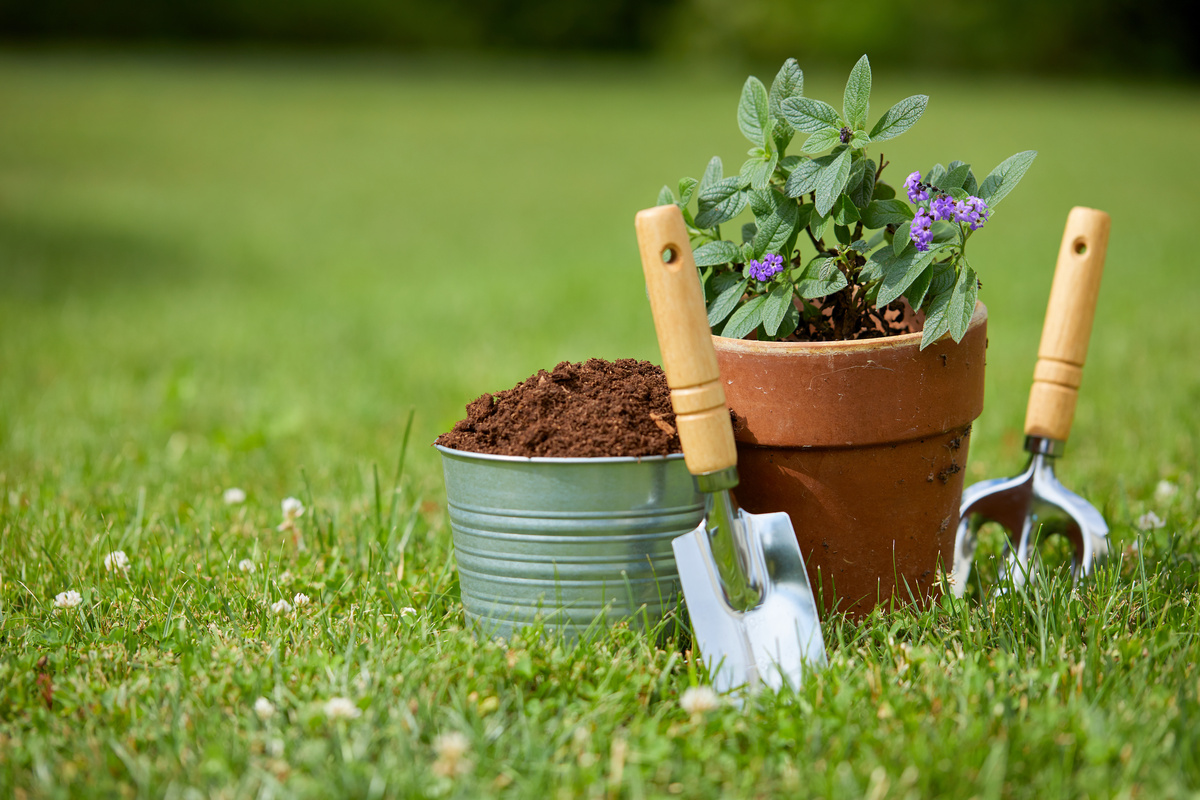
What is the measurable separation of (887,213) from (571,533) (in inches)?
28.8

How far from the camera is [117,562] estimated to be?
1.93 metres

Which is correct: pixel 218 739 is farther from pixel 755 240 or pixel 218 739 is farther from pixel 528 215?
pixel 528 215

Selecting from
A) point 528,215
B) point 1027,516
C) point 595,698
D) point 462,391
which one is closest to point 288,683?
point 595,698

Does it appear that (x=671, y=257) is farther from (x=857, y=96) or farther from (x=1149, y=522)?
(x=1149, y=522)

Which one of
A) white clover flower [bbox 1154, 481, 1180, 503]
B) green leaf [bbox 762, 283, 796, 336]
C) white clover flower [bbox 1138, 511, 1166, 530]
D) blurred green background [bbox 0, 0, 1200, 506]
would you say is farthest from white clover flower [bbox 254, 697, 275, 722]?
white clover flower [bbox 1154, 481, 1180, 503]

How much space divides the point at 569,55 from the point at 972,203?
31923mm

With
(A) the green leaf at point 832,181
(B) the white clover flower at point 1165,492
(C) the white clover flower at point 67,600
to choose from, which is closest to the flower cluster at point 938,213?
(A) the green leaf at point 832,181

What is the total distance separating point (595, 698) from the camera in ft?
4.77

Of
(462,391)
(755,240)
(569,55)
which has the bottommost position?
(462,391)

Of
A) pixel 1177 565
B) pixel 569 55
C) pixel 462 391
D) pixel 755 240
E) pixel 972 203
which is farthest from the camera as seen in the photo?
pixel 569 55

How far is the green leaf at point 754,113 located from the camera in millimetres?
1712

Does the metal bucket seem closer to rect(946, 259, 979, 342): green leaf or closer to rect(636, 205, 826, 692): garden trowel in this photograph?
rect(636, 205, 826, 692): garden trowel

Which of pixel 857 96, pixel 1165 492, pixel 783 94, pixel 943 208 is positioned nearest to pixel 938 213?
pixel 943 208

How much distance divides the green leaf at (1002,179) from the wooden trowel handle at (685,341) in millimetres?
538
